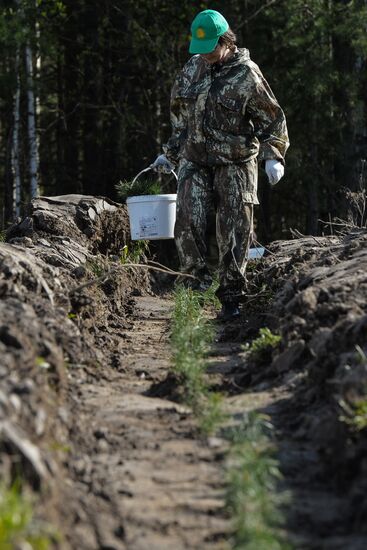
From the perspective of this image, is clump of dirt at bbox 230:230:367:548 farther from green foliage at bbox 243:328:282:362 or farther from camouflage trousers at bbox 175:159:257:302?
camouflage trousers at bbox 175:159:257:302

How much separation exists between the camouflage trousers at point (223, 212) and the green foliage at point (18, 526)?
17.3ft

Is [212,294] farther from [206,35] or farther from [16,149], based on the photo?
[16,149]

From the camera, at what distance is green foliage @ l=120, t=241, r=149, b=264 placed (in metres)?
11.0

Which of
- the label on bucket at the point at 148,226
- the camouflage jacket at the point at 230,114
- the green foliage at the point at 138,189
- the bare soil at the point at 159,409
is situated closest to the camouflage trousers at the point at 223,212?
the camouflage jacket at the point at 230,114

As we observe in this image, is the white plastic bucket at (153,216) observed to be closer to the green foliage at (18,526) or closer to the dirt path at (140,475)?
the dirt path at (140,475)

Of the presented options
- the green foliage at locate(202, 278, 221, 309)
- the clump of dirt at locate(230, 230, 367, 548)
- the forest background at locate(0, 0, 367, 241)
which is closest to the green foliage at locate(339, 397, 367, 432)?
the clump of dirt at locate(230, 230, 367, 548)

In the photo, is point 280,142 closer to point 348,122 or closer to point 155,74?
point 348,122

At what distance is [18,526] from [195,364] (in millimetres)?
2609

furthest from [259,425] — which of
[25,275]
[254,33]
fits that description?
[254,33]

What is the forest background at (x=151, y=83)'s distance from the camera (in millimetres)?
18688

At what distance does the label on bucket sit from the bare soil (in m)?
1.46

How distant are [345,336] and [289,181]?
14.7 m

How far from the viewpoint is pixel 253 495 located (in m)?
3.56

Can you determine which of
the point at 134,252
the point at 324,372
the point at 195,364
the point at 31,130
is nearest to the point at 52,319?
the point at 195,364
